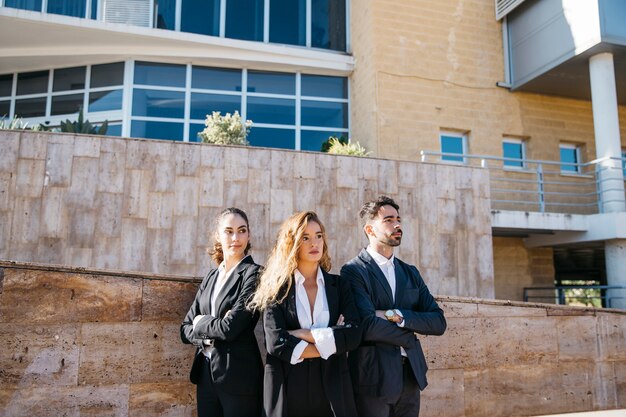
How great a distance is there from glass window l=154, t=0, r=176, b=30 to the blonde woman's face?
10685 mm

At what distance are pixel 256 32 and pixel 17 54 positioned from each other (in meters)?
5.62

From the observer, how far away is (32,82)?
12.4 meters

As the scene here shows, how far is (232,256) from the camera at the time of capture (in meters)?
3.34

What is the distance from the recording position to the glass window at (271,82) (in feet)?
41.2

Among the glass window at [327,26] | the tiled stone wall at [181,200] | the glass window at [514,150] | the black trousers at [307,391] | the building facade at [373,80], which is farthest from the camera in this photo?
the glass window at [327,26]

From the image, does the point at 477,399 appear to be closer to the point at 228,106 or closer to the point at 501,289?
the point at 501,289

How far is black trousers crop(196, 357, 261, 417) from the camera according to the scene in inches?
115

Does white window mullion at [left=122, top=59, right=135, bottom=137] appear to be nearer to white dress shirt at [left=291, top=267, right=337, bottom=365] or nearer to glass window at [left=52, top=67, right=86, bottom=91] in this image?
glass window at [left=52, top=67, right=86, bottom=91]

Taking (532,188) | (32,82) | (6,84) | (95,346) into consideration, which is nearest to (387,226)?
(95,346)

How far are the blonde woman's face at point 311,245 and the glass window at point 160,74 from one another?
10.1 metres

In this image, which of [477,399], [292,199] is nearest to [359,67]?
[292,199]

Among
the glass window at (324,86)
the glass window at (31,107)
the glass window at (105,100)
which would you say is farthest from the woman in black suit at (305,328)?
the glass window at (31,107)

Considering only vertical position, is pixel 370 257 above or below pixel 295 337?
above

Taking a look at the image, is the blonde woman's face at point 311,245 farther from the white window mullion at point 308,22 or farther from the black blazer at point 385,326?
the white window mullion at point 308,22
